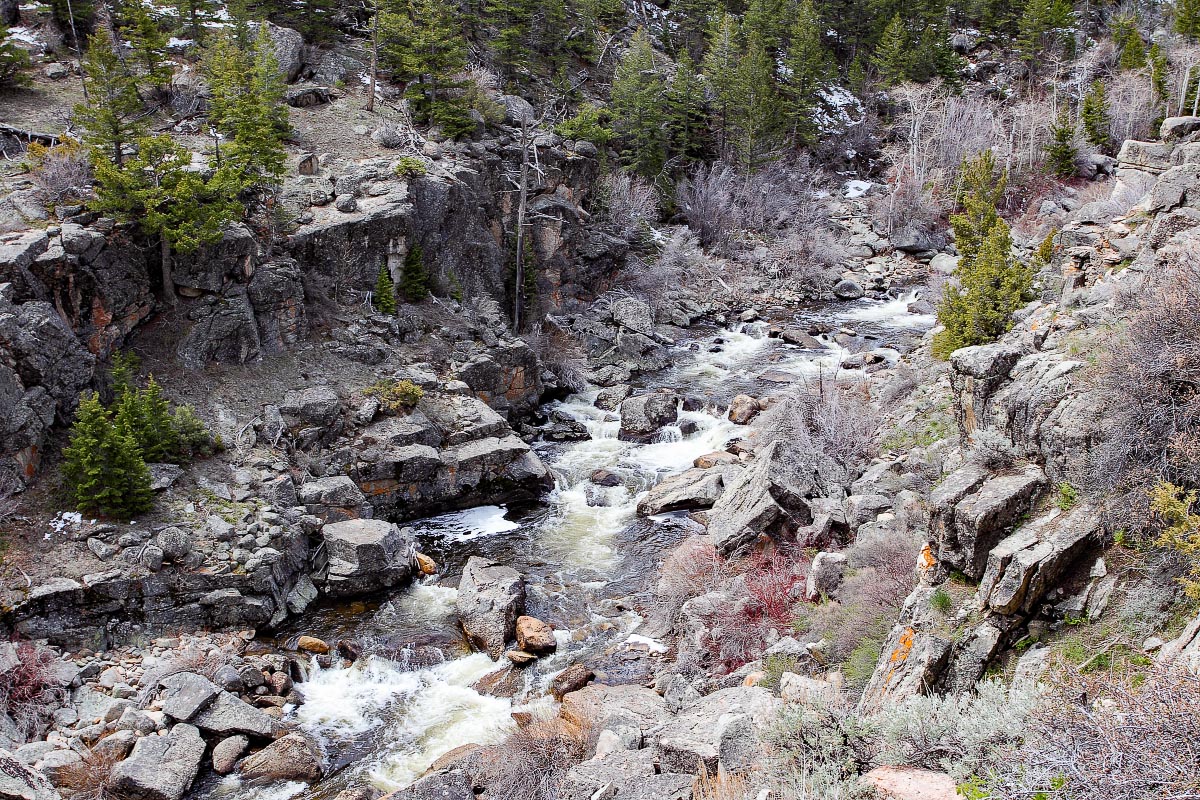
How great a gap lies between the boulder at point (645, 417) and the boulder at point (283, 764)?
14633 millimetres

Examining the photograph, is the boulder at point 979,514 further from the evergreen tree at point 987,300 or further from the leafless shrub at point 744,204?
the leafless shrub at point 744,204

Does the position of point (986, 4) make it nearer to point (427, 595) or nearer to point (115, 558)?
point (427, 595)

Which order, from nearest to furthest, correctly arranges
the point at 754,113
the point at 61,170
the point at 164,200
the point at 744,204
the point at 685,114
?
the point at 164,200
the point at 61,170
the point at 744,204
the point at 685,114
the point at 754,113

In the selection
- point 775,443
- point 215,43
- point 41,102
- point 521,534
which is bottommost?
point 521,534

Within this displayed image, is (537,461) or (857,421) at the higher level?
(857,421)

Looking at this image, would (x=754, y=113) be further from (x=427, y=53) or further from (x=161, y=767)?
(x=161, y=767)

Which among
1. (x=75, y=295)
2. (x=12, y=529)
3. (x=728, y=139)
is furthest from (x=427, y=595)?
(x=728, y=139)

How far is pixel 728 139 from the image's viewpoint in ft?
166

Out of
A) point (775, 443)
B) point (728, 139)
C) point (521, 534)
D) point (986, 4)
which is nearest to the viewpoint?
point (775, 443)

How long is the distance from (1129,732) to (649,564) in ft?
44.6

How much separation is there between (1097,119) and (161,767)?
180 feet

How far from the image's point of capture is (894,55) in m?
55.8

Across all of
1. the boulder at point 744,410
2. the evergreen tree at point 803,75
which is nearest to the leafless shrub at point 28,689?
the boulder at point 744,410

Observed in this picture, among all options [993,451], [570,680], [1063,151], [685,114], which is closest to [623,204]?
[685,114]
